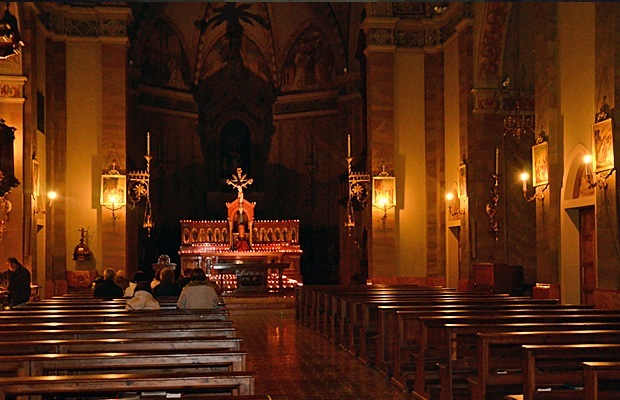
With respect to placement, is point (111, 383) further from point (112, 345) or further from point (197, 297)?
point (197, 297)

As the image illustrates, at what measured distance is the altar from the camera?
87.2 feet

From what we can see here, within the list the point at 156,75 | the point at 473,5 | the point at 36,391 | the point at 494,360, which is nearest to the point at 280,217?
the point at 156,75

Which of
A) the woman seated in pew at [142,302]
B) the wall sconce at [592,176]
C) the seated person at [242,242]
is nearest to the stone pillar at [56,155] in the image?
the seated person at [242,242]

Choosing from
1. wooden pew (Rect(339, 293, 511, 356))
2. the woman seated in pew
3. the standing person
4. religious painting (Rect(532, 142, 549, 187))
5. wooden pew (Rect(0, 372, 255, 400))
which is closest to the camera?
wooden pew (Rect(0, 372, 255, 400))

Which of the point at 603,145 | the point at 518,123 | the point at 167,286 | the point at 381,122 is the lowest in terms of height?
the point at 167,286

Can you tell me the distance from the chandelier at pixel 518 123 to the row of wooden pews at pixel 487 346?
6.04 meters

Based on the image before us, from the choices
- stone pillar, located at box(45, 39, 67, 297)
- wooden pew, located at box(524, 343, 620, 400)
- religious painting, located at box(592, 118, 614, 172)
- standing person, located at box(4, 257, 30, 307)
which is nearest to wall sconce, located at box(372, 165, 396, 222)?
stone pillar, located at box(45, 39, 67, 297)

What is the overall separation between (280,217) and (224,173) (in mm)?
2669

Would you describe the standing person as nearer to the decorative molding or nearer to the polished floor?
the polished floor

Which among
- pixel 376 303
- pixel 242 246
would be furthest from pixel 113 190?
pixel 376 303

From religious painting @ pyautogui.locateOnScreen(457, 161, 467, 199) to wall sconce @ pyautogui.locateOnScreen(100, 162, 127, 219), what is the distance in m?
8.23

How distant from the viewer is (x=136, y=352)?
6.63 m

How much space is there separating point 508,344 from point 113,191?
16.8 meters

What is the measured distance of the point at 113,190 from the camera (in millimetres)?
22688
